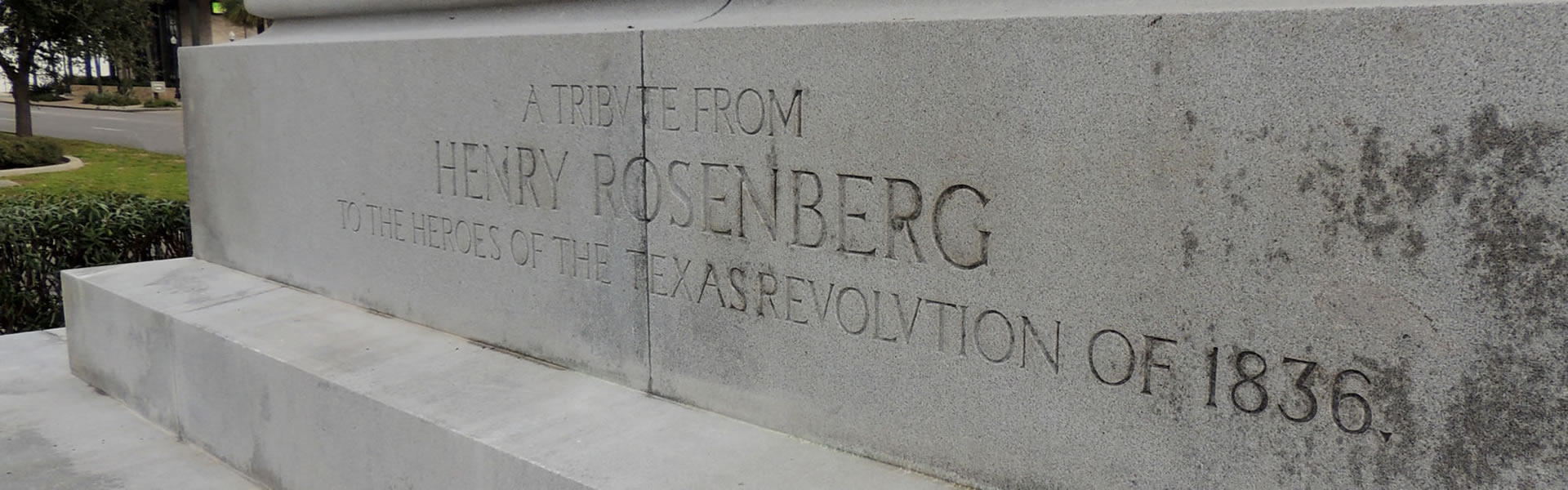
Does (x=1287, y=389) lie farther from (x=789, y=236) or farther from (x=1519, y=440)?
(x=789, y=236)

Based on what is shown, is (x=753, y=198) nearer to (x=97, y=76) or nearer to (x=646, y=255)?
(x=646, y=255)

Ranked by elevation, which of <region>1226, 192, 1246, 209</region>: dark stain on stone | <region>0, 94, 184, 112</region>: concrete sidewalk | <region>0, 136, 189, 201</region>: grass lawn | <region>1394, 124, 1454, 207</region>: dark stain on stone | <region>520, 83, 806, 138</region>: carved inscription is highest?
<region>0, 94, 184, 112</region>: concrete sidewalk

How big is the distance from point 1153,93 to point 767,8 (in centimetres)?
137

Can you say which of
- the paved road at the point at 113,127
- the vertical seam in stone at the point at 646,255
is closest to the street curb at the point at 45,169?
the paved road at the point at 113,127

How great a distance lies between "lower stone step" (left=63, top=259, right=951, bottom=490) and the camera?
312 cm

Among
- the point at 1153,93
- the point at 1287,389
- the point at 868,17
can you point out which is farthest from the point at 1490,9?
the point at 868,17

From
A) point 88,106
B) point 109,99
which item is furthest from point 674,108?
point 88,106

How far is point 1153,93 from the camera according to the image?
243 centimetres

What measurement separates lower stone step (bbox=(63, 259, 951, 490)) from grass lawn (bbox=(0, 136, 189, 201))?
394 inches

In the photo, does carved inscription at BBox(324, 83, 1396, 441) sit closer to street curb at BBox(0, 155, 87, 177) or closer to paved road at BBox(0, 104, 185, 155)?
street curb at BBox(0, 155, 87, 177)

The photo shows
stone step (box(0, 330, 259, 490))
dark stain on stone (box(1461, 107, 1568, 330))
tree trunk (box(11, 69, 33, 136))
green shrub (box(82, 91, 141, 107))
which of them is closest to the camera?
dark stain on stone (box(1461, 107, 1568, 330))

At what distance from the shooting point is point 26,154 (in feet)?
69.1

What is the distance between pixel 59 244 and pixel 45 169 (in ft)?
52.6

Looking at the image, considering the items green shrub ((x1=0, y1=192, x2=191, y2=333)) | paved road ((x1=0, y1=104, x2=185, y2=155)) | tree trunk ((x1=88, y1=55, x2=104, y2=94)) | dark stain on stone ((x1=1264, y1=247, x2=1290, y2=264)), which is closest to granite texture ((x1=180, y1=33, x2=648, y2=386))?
green shrub ((x1=0, y1=192, x2=191, y2=333))
